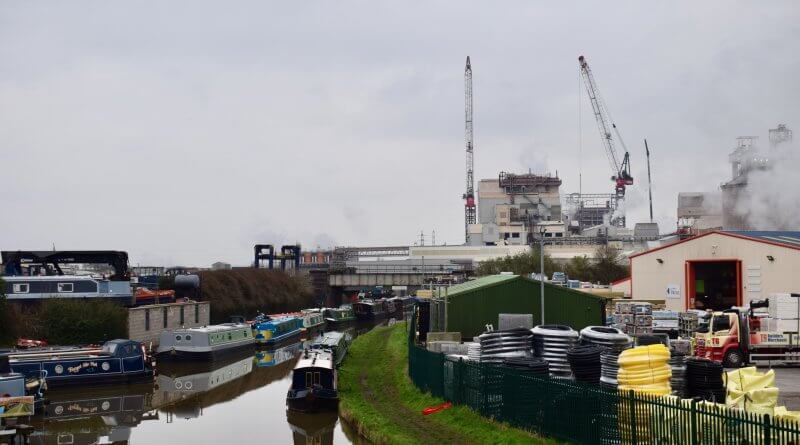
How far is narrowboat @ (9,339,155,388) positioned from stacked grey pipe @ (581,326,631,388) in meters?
26.6

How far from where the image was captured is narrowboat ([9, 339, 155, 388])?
4353 centimetres

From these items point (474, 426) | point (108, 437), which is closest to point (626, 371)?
point (474, 426)

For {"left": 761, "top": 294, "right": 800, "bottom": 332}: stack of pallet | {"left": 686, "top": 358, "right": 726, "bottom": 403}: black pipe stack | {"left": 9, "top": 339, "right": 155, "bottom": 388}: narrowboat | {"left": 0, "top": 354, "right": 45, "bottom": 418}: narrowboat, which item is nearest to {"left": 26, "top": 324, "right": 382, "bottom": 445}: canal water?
{"left": 9, "top": 339, "right": 155, "bottom": 388}: narrowboat

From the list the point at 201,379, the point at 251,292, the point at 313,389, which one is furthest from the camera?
Result: the point at 251,292

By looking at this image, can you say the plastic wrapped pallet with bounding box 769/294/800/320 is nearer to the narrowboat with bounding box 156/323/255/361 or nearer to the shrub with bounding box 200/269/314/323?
the narrowboat with bounding box 156/323/255/361

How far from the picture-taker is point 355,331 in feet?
303

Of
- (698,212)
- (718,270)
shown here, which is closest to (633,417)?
(718,270)

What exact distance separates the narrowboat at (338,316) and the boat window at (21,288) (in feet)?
126

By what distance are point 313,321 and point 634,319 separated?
47310 mm

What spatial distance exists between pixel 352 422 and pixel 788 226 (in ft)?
228

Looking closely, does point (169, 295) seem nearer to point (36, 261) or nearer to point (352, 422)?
point (36, 261)

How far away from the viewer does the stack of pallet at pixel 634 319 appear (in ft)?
156

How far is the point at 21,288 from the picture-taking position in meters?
59.5

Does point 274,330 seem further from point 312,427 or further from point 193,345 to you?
point 312,427
